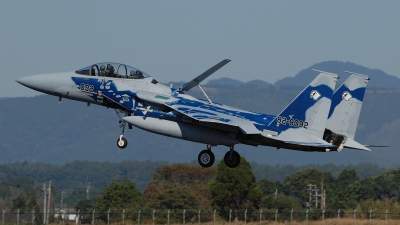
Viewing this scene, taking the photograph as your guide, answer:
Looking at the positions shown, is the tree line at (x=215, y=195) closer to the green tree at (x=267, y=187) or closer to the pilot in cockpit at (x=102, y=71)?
the green tree at (x=267, y=187)

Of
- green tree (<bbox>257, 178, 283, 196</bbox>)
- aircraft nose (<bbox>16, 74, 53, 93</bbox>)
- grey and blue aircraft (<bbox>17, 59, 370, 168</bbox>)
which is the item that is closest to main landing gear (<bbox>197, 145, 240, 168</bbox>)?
grey and blue aircraft (<bbox>17, 59, 370, 168</bbox>)

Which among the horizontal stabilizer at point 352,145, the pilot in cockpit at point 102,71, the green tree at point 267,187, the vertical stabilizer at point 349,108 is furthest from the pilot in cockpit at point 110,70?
the green tree at point 267,187

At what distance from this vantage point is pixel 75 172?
Result: 163 metres

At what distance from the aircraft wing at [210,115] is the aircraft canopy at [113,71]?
216 centimetres

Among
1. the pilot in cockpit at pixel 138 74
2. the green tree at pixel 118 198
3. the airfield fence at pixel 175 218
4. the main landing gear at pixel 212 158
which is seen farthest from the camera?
the green tree at pixel 118 198

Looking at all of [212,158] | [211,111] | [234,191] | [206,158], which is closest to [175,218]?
[206,158]

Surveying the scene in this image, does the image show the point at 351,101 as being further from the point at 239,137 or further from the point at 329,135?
the point at 239,137

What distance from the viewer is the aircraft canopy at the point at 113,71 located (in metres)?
28.0

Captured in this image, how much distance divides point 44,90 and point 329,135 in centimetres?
1110

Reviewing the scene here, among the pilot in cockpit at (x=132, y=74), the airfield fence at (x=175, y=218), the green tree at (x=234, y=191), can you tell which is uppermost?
the pilot in cockpit at (x=132, y=74)

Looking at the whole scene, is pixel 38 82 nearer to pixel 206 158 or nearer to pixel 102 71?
pixel 102 71

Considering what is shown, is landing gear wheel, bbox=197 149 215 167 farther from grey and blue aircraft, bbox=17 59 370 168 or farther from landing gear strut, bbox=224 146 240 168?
landing gear strut, bbox=224 146 240 168

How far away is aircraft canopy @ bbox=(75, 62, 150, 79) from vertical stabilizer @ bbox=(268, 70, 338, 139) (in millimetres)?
5802

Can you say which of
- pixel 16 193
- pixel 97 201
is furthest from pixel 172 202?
pixel 16 193
